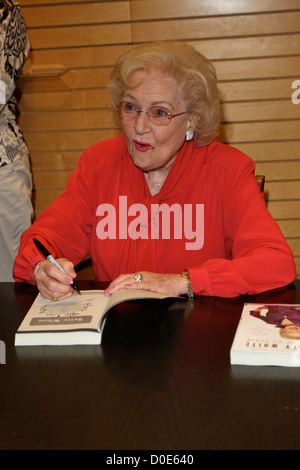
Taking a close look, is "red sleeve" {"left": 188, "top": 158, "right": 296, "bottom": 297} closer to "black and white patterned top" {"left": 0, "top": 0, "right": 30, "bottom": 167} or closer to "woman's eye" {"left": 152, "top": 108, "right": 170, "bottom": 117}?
"woman's eye" {"left": 152, "top": 108, "right": 170, "bottom": 117}

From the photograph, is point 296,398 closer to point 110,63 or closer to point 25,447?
point 25,447

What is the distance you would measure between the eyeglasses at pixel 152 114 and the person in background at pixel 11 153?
3.63 ft

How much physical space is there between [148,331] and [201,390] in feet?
1.20

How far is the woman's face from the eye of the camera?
2.38 m

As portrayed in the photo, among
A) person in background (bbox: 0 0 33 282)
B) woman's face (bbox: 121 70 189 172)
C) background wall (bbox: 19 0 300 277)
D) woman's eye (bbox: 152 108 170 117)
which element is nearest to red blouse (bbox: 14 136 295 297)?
woman's face (bbox: 121 70 189 172)

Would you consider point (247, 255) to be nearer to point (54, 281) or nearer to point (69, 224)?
point (54, 281)

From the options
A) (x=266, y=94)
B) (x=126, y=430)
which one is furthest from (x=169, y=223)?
(x=266, y=94)

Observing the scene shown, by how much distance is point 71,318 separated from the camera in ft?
5.97

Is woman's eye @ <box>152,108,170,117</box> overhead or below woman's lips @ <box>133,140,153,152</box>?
overhead

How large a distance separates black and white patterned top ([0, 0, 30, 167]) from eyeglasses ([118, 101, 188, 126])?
111 centimetres

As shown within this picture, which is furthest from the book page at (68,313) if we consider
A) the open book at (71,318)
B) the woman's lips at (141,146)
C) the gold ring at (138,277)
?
the woman's lips at (141,146)

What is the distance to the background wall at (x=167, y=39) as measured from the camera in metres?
4.00

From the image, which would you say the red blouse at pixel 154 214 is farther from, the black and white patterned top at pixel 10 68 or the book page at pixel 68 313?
the black and white patterned top at pixel 10 68

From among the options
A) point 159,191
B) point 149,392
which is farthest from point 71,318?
point 159,191
